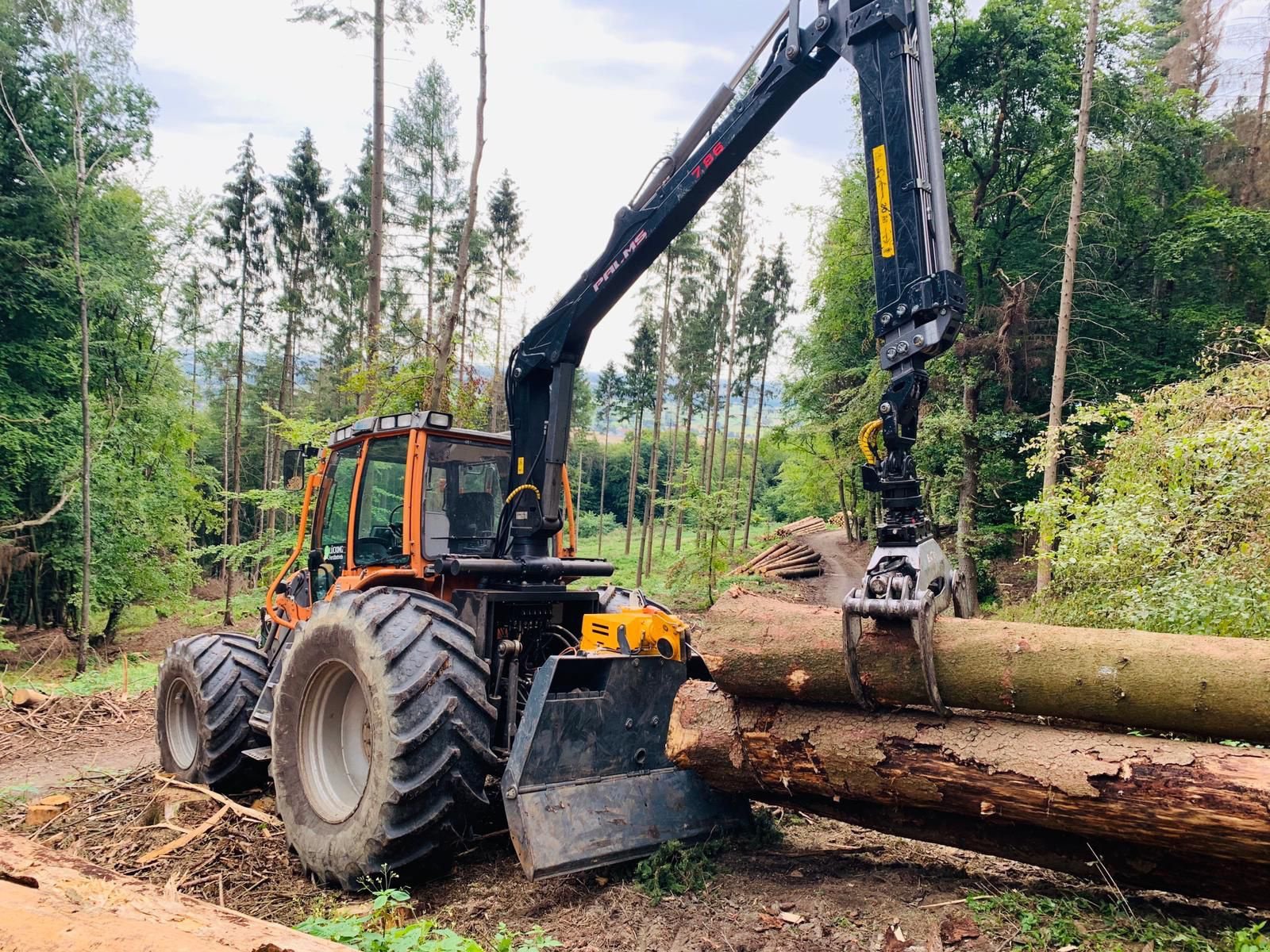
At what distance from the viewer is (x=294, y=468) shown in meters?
5.54

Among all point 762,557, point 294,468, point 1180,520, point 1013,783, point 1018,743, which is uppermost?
point 294,468

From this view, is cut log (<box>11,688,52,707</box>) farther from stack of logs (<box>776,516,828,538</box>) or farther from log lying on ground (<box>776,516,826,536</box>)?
log lying on ground (<box>776,516,826,536</box>)

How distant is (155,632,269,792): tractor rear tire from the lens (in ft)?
17.5

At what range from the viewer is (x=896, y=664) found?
337cm

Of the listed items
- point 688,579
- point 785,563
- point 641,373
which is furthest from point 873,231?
point 641,373

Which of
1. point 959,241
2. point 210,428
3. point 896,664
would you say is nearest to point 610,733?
point 896,664

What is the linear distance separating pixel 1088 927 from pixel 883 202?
3195 mm

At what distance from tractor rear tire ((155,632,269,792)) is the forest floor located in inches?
11.4

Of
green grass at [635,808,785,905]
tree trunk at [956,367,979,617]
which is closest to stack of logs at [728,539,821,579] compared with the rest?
tree trunk at [956,367,979,617]

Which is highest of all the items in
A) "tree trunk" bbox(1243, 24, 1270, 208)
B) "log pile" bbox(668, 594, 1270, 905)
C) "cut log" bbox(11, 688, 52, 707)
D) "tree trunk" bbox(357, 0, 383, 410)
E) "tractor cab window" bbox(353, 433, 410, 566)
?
"tree trunk" bbox(1243, 24, 1270, 208)

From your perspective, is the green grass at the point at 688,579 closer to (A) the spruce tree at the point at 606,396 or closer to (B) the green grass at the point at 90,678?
(B) the green grass at the point at 90,678

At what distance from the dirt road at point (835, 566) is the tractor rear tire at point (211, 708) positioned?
1450 centimetres

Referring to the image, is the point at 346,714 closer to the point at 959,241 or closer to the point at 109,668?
the point at 109,668

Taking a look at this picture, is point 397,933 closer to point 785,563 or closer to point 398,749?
point 398,749
